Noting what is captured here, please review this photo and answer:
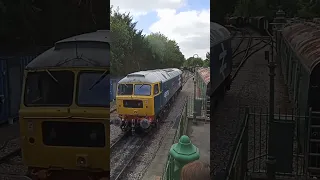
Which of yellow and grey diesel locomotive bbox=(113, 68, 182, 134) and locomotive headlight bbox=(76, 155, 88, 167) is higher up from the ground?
yellow and grey diesel locomotive bbox=(113, 68, 182, 134)

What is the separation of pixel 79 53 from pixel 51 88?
0.19m

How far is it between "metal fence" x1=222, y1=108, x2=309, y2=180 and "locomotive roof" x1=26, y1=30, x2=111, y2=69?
0.66 metres

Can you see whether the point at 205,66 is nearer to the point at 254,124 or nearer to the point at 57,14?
the point at 254,124

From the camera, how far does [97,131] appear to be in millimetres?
1239

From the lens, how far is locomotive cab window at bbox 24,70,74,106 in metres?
1.25

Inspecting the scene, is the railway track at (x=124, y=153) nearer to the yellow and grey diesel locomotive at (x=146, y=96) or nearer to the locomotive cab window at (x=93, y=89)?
the yellow and grey diesel locomotive at (x=146, y=96)

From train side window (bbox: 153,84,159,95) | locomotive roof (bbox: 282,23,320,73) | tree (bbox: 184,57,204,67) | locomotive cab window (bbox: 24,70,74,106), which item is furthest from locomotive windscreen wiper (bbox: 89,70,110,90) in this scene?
locomotive roof (bbox: 282,23,320,73)

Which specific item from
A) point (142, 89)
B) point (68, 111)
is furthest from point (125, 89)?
point (68, 111)

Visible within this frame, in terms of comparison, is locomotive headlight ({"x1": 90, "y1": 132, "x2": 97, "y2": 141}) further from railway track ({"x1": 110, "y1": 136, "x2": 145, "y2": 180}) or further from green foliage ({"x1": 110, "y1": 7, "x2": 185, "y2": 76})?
green foliage ({"x1": 110, "y1": 7, "x2": 185, "y2": 76})

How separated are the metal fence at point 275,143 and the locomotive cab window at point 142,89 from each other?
532 millimetres

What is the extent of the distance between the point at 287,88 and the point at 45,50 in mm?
1069

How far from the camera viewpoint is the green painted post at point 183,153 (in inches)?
36.6

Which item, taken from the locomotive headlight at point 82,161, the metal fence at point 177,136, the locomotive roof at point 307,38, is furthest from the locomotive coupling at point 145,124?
the locomotive roof at point 307,38

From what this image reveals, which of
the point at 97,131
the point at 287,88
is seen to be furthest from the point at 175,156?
the point at 287,88
